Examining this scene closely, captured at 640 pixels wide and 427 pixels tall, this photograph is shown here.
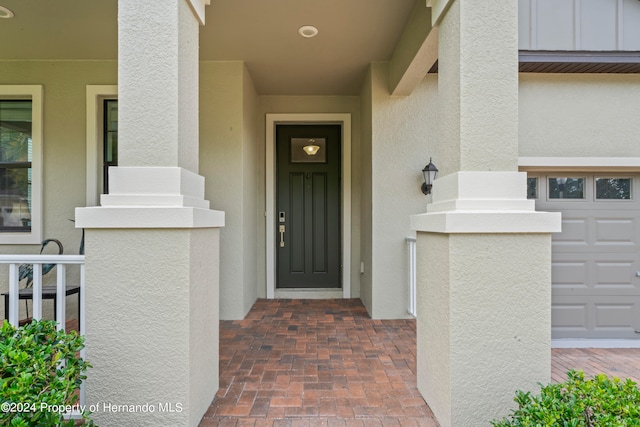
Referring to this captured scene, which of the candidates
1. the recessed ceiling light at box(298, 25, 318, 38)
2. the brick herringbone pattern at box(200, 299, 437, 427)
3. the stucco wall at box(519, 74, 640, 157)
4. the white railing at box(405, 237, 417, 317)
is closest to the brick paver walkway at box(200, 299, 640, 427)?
the brick herringbone pattern at box(200, 299, 437, 427)

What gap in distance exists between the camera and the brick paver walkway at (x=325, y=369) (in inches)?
77.9

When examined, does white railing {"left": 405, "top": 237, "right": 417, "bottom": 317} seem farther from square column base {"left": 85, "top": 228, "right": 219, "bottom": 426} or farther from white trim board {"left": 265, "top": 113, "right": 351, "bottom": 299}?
square column base {"left": 85, "top": 228, "right": 219, "bottom": 426}

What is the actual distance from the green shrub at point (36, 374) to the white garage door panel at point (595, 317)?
12.7 feet

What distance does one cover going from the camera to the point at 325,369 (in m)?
2.55

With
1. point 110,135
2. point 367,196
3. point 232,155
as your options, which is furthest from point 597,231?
point 110,135

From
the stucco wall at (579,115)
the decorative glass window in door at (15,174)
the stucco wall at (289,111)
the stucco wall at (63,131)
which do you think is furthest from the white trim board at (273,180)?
the decorative glass window in door at (15,174)

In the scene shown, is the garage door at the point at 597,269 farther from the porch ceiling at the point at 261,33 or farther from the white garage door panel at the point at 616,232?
the porch ceiling at the point at 261,33

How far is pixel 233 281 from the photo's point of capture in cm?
381

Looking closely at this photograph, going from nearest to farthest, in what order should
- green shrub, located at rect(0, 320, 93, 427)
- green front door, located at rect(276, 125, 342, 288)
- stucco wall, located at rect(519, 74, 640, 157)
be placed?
green shrub, located at rect(0, 320, 93, 427) → stucco wall, located at rect(519, 74, 640, 157) → green front door, located at rect(276, 125, 342, 288)

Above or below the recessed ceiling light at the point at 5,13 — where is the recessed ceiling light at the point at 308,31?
below

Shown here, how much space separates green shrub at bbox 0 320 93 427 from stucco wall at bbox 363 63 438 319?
9.58 feet

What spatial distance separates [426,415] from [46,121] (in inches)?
181

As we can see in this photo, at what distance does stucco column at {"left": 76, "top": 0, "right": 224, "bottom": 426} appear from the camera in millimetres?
1728

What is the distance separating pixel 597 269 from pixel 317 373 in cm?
294
